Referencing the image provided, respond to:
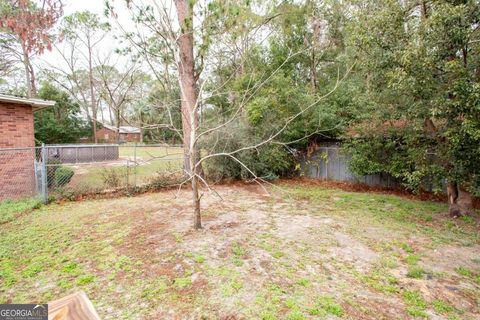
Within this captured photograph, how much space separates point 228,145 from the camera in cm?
870

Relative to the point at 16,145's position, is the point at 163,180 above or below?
below

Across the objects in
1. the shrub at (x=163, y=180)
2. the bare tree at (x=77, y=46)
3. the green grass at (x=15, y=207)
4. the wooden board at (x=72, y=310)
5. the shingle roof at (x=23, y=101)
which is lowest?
the green grass at (x=15, y=207)

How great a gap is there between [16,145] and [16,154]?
243 mm

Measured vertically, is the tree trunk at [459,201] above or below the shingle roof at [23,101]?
below

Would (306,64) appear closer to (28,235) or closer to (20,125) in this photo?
(20,125)

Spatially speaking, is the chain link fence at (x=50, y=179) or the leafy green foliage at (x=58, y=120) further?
the leafy green foliage at (x=58, y=120)

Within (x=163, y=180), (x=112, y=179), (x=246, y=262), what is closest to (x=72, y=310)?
(x=246, y=262)

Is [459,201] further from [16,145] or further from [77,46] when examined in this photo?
[77,46]

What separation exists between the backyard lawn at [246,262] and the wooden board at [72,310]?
162 cm

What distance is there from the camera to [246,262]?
11.2 feet

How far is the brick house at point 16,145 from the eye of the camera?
6.46 m

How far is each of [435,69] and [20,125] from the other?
985cm

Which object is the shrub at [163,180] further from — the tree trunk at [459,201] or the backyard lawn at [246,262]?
the tree trunk at [459,201]

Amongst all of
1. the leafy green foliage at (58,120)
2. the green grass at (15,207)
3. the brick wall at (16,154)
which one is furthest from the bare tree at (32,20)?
the leafy green foliage at (58,120)
